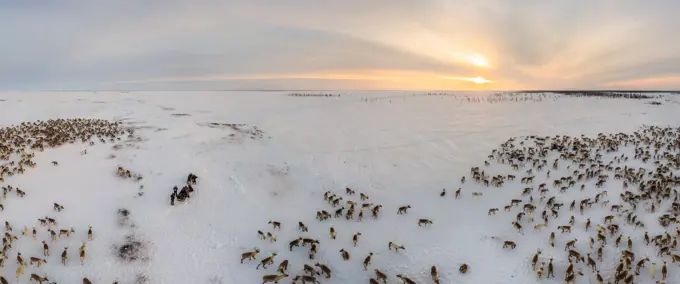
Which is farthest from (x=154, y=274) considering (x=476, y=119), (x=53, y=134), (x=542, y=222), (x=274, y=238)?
(x=476, y=119)

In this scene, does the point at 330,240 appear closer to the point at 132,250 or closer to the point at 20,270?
the point at 132,250

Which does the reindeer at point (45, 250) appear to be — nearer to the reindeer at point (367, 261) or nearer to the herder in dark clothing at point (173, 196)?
the herder in dark clothing at point (173, 196)

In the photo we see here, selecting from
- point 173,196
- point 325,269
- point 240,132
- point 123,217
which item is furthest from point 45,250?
point 240,132

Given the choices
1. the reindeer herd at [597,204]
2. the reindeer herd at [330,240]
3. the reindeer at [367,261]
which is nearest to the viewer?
the reindeer herd at [330,240]

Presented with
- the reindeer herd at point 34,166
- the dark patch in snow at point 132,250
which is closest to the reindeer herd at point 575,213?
the dark patch in snow at point 132,250

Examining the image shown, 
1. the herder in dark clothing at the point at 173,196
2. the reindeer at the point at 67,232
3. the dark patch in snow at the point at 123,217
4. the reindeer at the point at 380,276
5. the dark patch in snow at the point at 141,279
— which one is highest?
the herder in dark clothing at the point at 173,196

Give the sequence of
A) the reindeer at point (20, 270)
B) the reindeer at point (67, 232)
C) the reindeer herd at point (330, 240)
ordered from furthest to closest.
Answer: the reindeer at point (67, 232)
the reindeer herd at point (330, 240)
the reindeer at point (20, 270)

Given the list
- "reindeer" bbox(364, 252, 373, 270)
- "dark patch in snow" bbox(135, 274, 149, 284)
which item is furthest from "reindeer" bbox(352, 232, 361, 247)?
"dark patch in snow" bbox(135, 274, 149, 284)

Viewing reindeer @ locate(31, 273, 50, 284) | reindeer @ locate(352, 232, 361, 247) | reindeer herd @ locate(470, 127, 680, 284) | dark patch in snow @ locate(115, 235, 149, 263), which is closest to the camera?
reindeer @ locate(31, 273, 50, 284)

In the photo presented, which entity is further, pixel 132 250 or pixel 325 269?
Result: pixel 132 250

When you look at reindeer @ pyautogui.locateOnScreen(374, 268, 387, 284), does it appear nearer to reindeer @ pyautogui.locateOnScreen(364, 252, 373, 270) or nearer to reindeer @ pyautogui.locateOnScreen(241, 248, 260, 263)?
reindeer @ pyautogui.locateOnScreen(364, 252, 373, 270)
